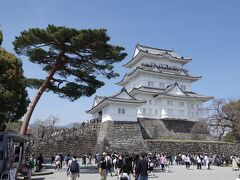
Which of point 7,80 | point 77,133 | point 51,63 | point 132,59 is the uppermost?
point 132,59

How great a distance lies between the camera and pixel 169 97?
51.9m

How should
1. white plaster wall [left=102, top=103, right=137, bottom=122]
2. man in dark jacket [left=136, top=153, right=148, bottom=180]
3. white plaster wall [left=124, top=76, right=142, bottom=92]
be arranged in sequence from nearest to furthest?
1. man in dark jacket [left=136, top=153, right=148, bottom=180]
2. white plaster wall [left=102, top=103, right=137, bottom=122]
3. white plaster wall [left=124, top=76, right=142, bottom=92]

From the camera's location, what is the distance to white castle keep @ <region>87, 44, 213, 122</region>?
148 feet

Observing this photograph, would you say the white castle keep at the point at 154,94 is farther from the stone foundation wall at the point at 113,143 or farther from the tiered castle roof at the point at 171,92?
the stone foundation wall at the point at 113,143

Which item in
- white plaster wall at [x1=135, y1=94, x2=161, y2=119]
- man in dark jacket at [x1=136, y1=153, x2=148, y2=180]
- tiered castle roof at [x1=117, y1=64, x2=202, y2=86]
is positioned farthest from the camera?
tiered castle roof at [x1=117, y1=64, x2=202, y2=86]

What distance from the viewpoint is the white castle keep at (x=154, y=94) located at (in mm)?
45094

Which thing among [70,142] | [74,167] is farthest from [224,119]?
[74,167]

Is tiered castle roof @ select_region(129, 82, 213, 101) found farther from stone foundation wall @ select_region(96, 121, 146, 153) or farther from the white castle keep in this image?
stone foundation wall @ select_region(96, 121, 146, 153)

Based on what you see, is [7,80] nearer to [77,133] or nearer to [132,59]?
[77,133]

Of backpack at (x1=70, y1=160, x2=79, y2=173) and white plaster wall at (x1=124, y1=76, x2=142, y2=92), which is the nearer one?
backpack at (x1=70, y1=160, x2=79, y2=173)

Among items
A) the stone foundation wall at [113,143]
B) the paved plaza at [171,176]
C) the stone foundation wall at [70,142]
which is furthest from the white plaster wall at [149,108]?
the paved plaza at [171,176]

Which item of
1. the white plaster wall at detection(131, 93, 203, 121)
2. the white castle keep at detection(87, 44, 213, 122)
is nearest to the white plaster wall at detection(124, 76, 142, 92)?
the white castle keep at detection(87, 44, 213, 122)

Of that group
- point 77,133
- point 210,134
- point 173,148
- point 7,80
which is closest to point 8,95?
point 7,80

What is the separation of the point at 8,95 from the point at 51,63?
471 cm
